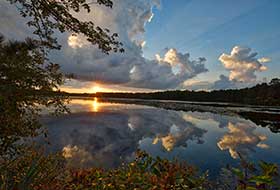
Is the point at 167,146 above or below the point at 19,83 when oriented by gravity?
below

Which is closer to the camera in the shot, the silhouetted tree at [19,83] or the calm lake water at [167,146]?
the silhouetted tree at [19,83]

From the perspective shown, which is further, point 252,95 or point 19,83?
point 252,95

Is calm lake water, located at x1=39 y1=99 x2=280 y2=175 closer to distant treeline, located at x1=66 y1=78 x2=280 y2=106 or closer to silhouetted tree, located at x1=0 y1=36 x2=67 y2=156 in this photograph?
silhouetted tree, located at x1=0 y1=36 x2=67 y2=156

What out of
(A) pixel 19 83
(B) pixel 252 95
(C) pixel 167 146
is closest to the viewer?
(A) pixel 19 83

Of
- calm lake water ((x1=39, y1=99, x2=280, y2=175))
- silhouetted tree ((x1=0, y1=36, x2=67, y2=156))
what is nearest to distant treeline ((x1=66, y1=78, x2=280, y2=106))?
calm lake water ((x1=39, y1=99, x2=280, y2=175))

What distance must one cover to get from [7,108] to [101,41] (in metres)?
3.04

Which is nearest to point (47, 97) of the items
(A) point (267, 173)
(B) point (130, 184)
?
(B) point (130, 184)

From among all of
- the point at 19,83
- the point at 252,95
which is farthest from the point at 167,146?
the point at 252,95

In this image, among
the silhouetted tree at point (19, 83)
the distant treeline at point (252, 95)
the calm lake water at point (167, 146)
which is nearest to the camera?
the silhouetted tree at point (19, 83)

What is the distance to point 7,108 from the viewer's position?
659cm

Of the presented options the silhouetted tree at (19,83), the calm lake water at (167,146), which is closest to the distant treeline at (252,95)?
the calm lake water at (167,146)

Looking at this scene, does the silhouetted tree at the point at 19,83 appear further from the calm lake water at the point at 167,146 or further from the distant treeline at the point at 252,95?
the distant treeline at the point at 252,95

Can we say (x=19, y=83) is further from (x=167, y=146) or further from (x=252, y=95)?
(x=252, y=95)

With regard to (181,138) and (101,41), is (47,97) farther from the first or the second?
(181,138)
